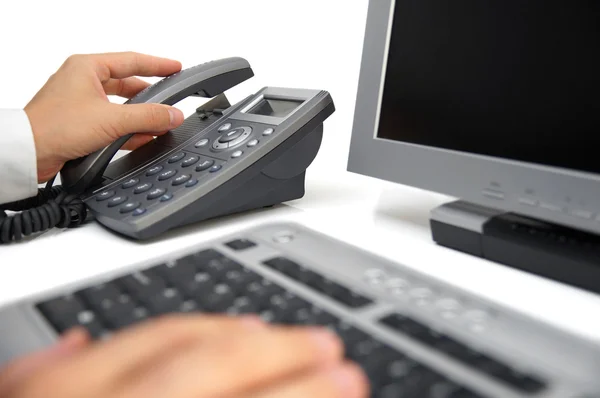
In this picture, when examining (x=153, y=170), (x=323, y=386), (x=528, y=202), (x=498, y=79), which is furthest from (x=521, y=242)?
(x=153, y=170)

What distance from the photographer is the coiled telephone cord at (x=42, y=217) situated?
0.51 meters

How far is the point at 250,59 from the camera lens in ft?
3.02

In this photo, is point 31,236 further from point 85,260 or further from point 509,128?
point 509,128

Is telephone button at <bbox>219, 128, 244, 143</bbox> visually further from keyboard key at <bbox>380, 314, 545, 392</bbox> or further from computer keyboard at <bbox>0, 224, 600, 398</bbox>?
keyboard key at <bbox>380, 314, 545, 392</bbox>

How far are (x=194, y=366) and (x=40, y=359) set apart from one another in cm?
8

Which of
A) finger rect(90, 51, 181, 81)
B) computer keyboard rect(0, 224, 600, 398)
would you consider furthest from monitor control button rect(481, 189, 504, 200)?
finger rect(90, 51, 181, 81)

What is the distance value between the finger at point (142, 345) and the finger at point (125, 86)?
0.57 m

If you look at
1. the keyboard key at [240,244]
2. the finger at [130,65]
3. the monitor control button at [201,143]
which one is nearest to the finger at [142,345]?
the keyboard key at [240,244]

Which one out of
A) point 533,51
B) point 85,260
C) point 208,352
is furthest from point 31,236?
point 533,51

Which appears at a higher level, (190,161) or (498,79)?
(498,79)

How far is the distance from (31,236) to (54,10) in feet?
1.43

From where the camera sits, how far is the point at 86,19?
0.84 meters

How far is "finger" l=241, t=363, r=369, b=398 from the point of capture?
0.22 meters

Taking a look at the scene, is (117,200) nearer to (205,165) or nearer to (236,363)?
(205,165)
